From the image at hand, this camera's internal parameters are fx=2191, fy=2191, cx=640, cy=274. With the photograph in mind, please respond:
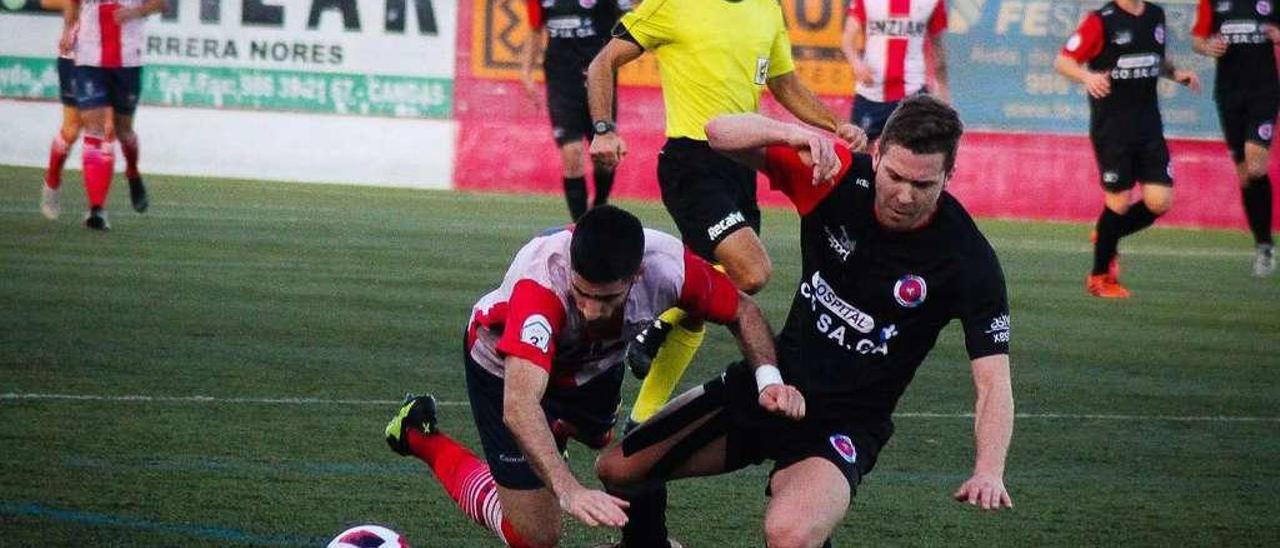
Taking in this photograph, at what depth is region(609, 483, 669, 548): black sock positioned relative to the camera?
6.11 meters

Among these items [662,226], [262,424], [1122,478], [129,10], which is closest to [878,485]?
[1122,478]

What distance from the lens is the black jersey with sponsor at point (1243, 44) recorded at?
1592cm

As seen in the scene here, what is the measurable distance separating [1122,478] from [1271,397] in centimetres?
250

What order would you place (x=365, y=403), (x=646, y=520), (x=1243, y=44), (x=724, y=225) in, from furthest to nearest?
1. (x=1243, y=44)
2. (x=724, y=225)
3. (x=365, y=403)
4. (x=646, y=520)

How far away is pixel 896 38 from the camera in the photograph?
1573 centimetres

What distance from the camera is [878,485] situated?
7.33 metres

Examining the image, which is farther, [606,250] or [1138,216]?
[1138,216]

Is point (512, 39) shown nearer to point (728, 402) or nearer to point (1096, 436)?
point (1096, 436)

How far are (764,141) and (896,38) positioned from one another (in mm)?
10024

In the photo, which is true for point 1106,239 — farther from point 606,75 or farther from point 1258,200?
point 606,75

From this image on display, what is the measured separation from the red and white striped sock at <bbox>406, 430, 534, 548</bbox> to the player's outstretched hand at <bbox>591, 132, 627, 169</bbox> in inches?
99.3

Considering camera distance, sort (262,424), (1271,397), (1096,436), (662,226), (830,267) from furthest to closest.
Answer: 1. (662,226)
2. (1271,397)
3. (1096,436)
4. (262,424)
5. (830,267)

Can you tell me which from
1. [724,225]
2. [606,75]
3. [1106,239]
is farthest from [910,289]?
[1106,239]

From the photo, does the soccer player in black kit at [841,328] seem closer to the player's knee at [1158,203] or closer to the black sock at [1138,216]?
the player's knee at [1158,203]
